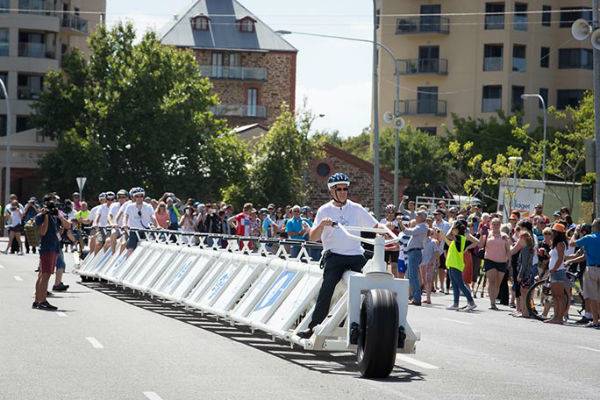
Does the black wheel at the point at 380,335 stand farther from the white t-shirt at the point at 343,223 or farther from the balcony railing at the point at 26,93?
the balcony railing at the point at 26,93

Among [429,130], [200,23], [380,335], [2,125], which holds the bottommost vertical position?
[380,335]

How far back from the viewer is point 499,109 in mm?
85125

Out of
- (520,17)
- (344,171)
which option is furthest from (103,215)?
(520,17)

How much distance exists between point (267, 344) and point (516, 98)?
7367 centimetres

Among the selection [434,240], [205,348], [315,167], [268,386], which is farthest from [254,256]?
[315,167]

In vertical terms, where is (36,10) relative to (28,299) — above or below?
above

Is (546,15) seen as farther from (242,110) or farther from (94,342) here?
(94,342)

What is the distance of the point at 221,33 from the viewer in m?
103

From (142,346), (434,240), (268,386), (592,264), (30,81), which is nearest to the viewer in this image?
(268,386)

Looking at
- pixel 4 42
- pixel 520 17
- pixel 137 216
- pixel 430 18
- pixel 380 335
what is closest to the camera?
pixel 380 335

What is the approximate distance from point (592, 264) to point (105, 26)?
183 feet

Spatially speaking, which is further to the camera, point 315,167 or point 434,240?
point 315,167

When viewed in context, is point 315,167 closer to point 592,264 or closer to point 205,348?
point 592,264

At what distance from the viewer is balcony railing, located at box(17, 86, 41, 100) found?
86.3 meters
